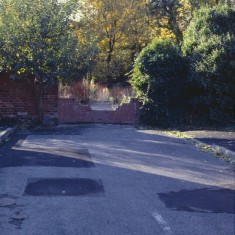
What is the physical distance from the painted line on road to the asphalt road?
0.5 inches

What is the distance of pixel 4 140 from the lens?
583 inches

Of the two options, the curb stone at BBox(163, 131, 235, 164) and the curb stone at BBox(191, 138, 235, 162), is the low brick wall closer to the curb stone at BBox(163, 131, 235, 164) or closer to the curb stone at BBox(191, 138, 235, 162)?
the curb stone at BBox(163, 131, 235, 164)

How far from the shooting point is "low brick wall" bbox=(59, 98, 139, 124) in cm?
1978

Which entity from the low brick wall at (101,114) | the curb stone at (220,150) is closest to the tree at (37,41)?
the low brick wall at (101,114)

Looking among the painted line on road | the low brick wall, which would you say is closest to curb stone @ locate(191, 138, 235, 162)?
the low brick wall

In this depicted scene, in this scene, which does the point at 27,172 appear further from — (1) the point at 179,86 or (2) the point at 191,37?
(2) the point at 191,37

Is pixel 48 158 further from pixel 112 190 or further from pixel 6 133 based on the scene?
pixel 6 133

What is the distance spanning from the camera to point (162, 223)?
22.3 ft

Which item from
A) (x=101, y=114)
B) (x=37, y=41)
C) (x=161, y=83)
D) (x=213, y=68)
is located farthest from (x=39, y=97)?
(x=213, y=68)

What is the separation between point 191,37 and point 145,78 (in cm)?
298

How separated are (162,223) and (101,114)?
13.4 metres

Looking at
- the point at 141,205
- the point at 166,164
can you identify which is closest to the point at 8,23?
the point at 166,164

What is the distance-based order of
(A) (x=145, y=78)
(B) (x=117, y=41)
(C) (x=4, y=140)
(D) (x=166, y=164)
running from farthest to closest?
(B) (x=117, y=41) → (A) (x=145, y=78) → (C) (x=4, y=140) → (D) (x=166, y=164)

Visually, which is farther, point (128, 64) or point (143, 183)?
point (128, 64)
